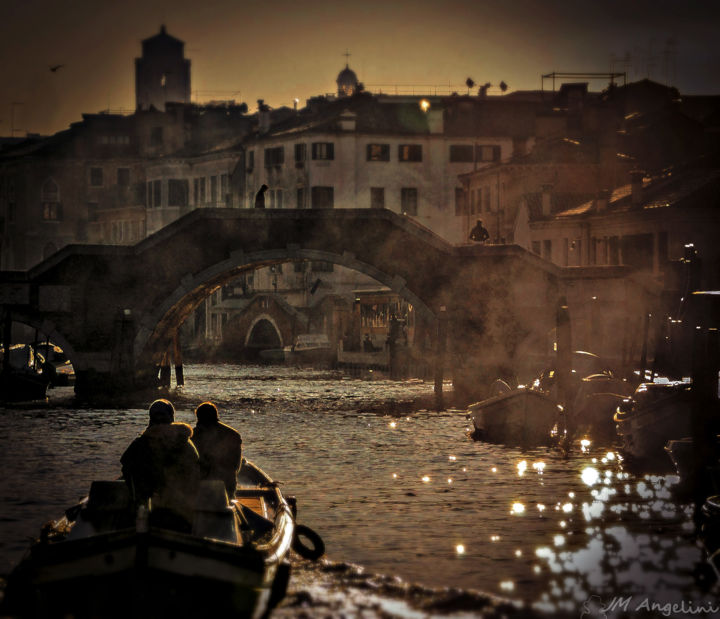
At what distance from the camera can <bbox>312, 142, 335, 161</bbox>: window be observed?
66.2 meters

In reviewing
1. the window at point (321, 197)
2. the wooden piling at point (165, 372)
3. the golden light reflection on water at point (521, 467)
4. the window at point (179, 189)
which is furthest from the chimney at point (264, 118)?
the golden light reflection on water at point (521, 467)

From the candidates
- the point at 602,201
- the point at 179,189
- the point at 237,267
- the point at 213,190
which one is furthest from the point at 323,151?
the point at 237,267

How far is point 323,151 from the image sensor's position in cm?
6638

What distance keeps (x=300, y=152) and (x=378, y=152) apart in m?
4.17

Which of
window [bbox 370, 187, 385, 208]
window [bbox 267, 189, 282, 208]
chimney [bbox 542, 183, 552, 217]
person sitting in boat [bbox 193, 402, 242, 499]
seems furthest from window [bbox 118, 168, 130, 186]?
person sitting in boat [bbox 193, 402, 242, 499]

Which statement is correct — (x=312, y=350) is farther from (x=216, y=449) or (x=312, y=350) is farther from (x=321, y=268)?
(x=216, y=449)

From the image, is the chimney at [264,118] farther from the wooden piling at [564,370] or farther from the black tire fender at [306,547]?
the black tire fender at [306,547]

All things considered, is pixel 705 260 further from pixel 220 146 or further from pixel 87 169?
pixel 87 169

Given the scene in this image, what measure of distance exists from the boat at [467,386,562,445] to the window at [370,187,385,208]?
3852 cm

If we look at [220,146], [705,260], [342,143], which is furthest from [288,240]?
[220,146]

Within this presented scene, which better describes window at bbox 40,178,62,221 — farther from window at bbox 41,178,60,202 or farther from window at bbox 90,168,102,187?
window at bbox 90,168,102,187

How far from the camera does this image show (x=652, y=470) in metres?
24.5

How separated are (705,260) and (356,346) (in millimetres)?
24085

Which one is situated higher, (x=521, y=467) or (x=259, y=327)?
(x=259, y=327)
